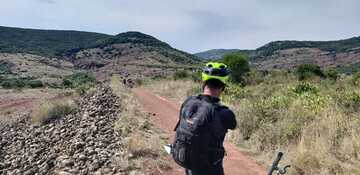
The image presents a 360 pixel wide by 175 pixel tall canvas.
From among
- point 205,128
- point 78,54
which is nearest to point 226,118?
point 205,128

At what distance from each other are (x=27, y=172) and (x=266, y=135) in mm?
5383

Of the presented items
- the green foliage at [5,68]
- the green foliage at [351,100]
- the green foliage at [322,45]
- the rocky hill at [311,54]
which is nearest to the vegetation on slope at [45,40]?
the green foliage at [5,68]

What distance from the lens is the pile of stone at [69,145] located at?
9.84m

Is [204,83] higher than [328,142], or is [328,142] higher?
[204,83]

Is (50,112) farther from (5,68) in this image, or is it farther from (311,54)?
(311,54)

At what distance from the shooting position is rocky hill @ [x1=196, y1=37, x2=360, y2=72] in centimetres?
11658

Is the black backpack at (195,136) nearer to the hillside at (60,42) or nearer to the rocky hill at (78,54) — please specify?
the rocky hill at (78,54)

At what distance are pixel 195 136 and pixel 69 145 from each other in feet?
28.5

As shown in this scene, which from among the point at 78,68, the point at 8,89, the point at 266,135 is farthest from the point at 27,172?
the point at 78,68

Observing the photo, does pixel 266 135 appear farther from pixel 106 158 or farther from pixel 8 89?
pixel 8 89

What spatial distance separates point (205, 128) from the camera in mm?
4445

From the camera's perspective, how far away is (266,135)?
1145 cm

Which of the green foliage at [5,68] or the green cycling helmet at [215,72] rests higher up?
the green cycling helmet at [215,72]

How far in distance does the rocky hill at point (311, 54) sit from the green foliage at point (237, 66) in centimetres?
5918
